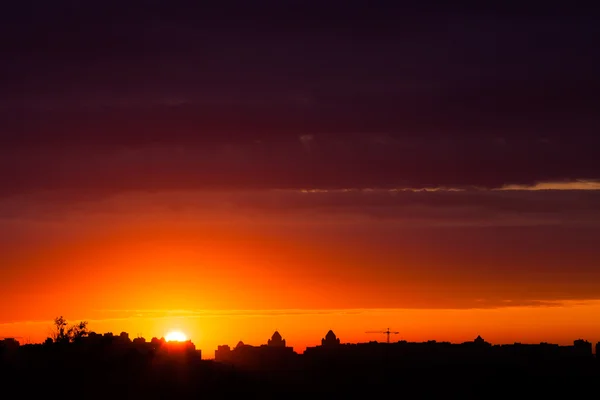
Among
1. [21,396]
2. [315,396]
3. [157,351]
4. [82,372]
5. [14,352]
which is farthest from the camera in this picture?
[315,396]

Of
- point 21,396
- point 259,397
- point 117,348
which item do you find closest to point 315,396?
point 259,397

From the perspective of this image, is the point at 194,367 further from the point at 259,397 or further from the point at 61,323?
the point at 61,323

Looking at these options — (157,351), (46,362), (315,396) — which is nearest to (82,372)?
(46,362)

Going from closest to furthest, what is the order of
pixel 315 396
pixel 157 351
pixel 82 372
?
pixel 82 372, pixel 157 351, pixel 315 396

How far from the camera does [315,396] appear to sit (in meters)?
199

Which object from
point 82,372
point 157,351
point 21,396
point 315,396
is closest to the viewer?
point 21,396

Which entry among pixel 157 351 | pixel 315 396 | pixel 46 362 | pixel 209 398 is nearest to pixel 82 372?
pixel 46 362

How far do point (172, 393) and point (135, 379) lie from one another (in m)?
5.62

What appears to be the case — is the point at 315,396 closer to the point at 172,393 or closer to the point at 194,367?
the point at 194,367

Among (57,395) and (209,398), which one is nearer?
(57,395)

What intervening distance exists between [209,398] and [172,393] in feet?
18.3

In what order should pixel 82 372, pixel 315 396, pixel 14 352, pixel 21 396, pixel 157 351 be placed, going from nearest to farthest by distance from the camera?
1. pixel 21 396
2. pixel 82 372
3. pixel 14 352
4. pixel 157 351
5. pixel 315 396

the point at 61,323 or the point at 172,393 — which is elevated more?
the point at 61,323

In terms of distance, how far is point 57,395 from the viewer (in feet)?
473
